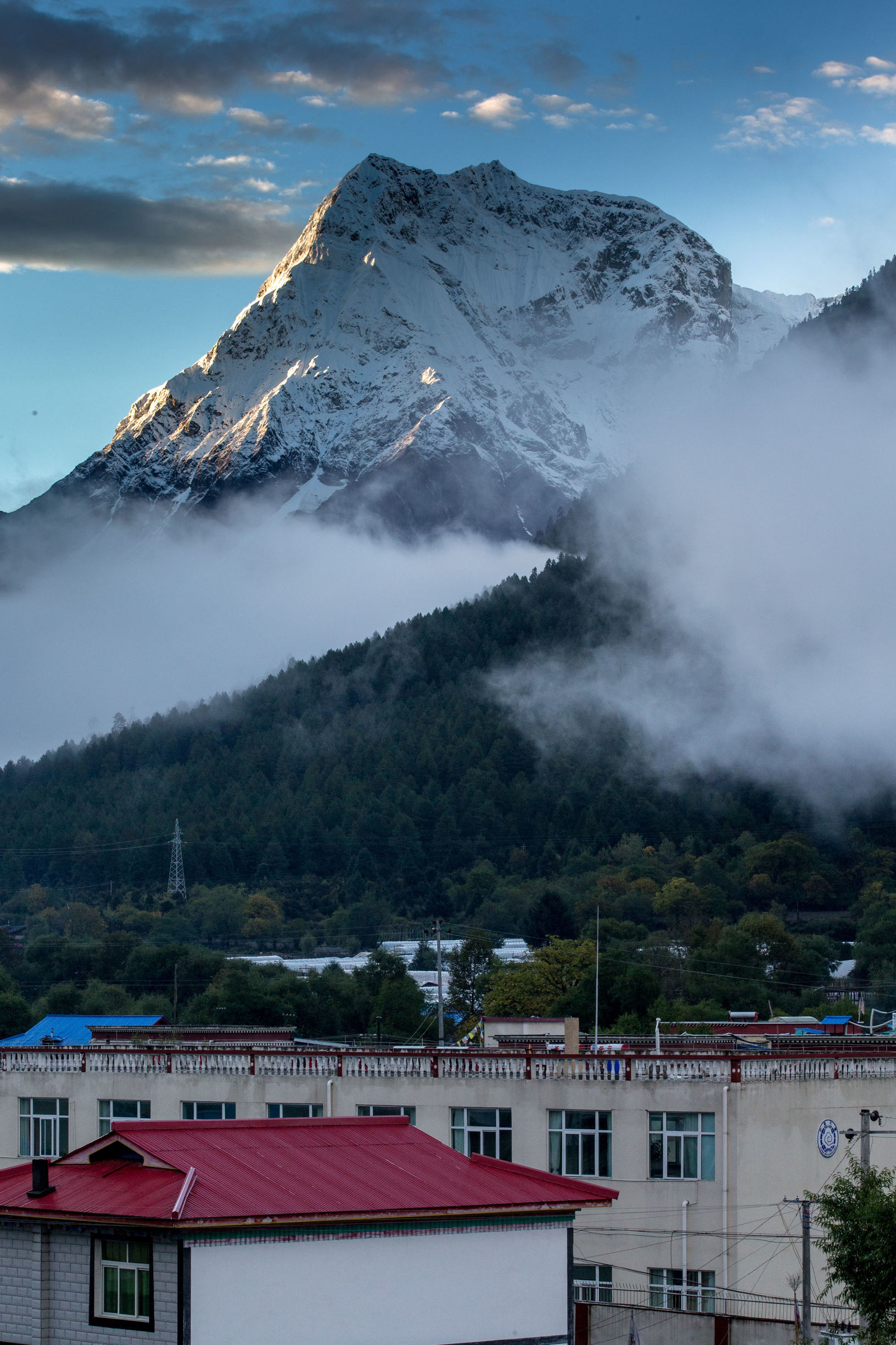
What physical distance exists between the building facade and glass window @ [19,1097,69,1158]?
24.7 ft

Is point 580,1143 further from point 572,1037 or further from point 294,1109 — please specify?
point 572,1037

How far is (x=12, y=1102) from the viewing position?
53.7 m

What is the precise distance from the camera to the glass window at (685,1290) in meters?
45.5

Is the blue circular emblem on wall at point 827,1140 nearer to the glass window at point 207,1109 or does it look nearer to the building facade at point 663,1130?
the building facade at point 663,1130

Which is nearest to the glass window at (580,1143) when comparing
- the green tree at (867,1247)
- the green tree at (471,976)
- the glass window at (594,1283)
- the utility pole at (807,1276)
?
the glass window at (594,1283)

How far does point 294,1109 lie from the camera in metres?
50.6

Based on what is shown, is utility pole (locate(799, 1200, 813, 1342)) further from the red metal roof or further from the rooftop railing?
the red metal roof

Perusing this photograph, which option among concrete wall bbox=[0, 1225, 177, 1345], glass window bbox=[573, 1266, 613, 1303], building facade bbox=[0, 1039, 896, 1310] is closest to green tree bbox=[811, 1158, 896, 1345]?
building facade bbox=[0, 1039, 896, 1310]

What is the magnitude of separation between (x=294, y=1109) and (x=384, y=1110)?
3.02 metres

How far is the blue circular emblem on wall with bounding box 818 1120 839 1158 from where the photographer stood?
1834 inches

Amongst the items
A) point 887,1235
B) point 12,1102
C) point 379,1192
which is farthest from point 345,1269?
point 12,1102

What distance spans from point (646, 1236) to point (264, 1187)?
17.6 m

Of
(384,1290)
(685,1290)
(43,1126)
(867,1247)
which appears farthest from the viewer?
(43,1126)

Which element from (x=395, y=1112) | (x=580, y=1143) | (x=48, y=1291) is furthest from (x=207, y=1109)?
(x=48, y=1291)
